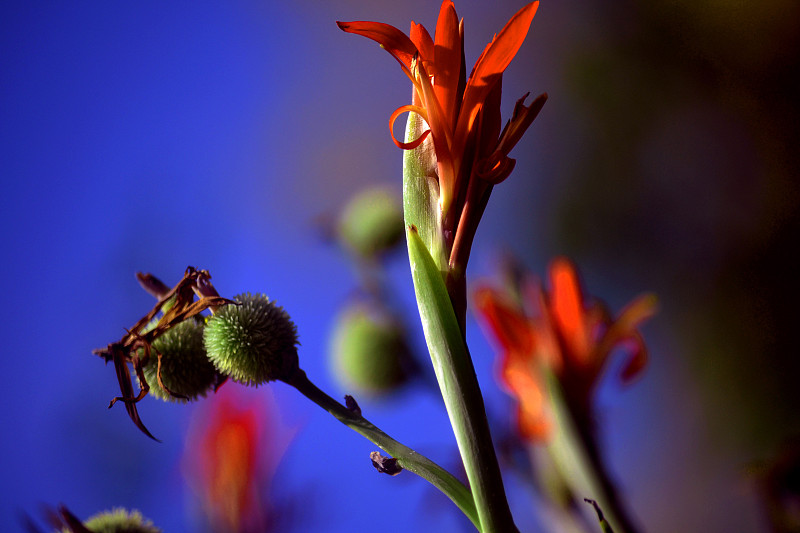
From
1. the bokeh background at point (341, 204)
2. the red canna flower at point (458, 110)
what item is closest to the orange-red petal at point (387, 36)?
the red canna flower at point (458, 110)

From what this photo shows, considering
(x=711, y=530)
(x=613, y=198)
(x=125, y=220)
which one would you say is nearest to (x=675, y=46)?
(x=613, y=198)

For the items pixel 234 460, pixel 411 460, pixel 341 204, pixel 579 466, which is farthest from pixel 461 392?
pixel 341 204

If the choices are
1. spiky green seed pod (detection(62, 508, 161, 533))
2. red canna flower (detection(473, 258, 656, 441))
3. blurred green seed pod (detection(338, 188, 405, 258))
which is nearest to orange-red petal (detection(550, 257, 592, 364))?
red canna flower (detection(473, 258, 656, 441))

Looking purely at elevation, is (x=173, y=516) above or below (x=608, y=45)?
below

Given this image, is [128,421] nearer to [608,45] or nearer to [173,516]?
[173,516]

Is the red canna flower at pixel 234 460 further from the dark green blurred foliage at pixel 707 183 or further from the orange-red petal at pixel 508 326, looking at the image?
the dark green blurred foliage at pixel 707 183
